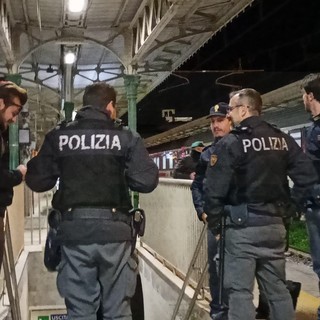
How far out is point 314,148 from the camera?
3643 mm

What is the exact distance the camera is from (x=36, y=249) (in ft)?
30.6

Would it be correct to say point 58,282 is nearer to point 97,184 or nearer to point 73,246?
point 73,246

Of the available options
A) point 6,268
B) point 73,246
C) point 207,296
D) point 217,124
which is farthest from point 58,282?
point 207,296

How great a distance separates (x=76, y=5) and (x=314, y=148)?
6.38 metres

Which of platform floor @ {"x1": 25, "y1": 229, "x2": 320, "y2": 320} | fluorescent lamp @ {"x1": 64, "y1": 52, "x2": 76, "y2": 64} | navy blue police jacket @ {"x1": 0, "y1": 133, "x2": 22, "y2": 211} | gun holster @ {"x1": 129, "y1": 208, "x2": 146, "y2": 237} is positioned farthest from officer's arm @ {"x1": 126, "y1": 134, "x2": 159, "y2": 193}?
fluorescent lamp @ {"x1": 64, "y1": 52, "x2": 76, "y2": 64}

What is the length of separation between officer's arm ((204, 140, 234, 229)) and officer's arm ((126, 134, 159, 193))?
0.36 m

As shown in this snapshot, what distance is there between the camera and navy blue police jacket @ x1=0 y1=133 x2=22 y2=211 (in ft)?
10.9

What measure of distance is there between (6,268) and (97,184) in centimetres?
135

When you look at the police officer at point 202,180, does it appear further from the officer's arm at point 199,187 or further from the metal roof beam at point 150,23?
the metal roof beam at point 150,23

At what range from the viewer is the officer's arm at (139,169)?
10.7ft

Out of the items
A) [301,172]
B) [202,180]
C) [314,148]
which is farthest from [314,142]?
[202,180]

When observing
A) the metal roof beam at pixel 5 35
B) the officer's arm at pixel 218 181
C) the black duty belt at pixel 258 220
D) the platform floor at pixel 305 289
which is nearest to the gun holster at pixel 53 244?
the officer's arm at pixel 218 181

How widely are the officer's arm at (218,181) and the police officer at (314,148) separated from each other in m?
0.66

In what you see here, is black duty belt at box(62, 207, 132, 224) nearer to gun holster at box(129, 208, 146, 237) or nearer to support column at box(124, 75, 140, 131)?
gun holster at box(129, 208, 146, 237)
